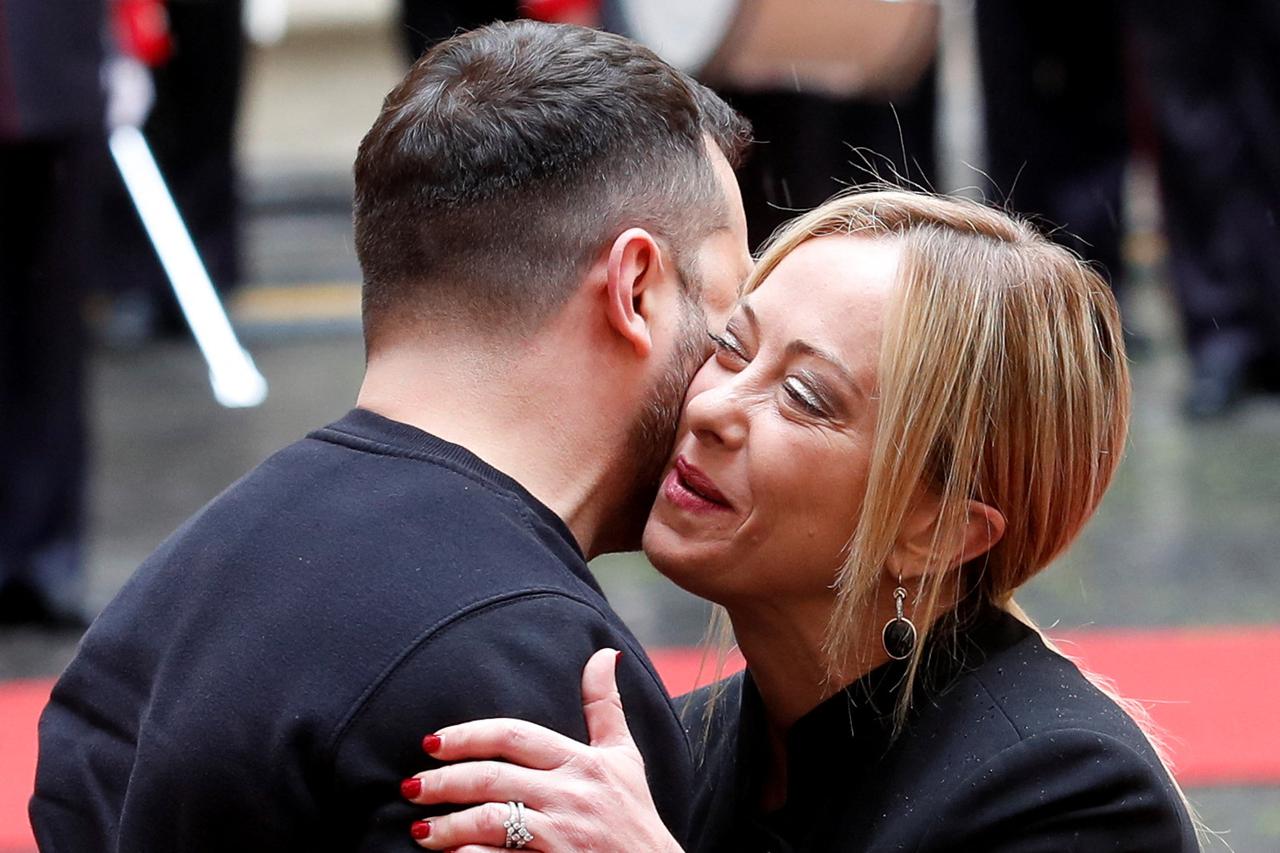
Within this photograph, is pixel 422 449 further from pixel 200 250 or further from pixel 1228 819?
pixel 200 250

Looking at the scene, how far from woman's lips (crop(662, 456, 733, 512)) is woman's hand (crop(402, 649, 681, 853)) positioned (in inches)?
15.0

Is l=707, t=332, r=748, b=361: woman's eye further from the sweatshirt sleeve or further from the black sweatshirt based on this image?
the sweatshirt sleeve

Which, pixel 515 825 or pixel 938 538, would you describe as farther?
pixel 938 538

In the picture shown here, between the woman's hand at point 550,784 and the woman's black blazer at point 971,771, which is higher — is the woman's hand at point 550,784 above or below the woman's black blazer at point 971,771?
above

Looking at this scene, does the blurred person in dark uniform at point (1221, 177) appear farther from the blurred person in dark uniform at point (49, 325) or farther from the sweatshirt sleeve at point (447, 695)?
the sweatshirt sleeve at point (447, 695)

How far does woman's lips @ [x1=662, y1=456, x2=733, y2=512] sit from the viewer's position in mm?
1969

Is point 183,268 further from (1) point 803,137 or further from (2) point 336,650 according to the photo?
(2) point 336,650

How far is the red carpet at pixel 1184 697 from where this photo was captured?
3686 millimetres

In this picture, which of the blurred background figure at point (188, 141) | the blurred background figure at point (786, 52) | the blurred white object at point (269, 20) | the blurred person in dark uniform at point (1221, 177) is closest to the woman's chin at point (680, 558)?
the blurred background figure at point (786, 52)

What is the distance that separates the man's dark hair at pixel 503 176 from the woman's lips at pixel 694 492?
0.79ft

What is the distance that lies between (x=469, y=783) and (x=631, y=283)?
57 cm

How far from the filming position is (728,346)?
2002mm

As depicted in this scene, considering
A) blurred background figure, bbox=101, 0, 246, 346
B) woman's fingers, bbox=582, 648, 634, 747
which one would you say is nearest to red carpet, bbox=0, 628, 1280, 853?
woman's fingers, bbox=582, 648, 634, 747

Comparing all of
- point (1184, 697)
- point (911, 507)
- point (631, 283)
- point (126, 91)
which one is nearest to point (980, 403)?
point (911, 507)
